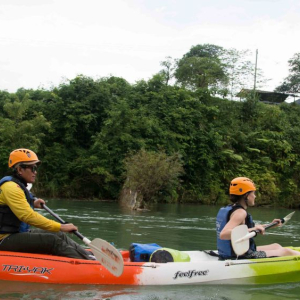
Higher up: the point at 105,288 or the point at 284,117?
the point at 284,117

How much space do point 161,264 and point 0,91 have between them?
21.5 m

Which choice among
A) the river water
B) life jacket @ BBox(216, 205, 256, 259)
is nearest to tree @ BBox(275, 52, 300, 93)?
the river water

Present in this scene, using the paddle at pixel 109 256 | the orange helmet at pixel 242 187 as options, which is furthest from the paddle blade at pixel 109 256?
the orange helmet at pixel 242 187

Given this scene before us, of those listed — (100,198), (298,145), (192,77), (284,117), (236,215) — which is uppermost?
(192,77)

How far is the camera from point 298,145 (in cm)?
2614

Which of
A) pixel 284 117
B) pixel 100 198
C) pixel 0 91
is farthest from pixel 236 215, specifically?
pixel 284 117

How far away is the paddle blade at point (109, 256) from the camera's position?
4836mm

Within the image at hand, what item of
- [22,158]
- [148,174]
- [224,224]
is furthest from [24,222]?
[148,174]

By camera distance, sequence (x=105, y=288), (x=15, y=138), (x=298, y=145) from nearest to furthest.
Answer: (x=105, y=288)
(x=15, y=138)
(x=298, y=145)

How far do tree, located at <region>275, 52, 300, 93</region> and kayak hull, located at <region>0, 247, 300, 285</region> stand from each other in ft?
99.9

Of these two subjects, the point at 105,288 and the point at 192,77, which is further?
the point at 192,77

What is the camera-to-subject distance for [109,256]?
494 cm

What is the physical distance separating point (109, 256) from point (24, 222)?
3.40 ft

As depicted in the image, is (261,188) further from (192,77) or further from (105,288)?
(105,288)
